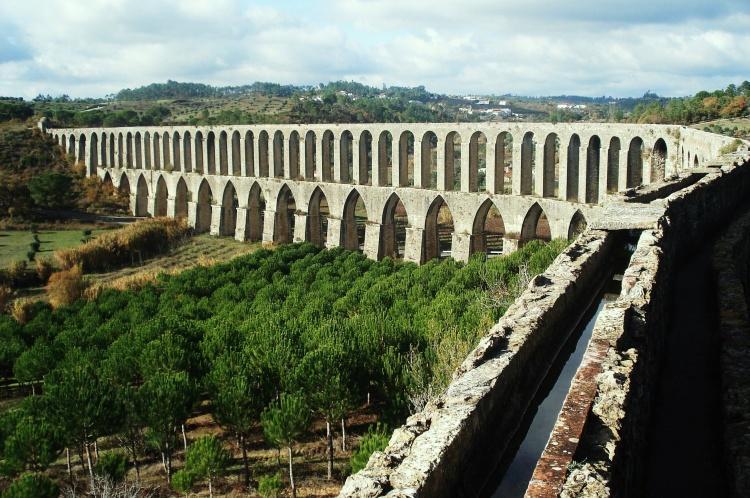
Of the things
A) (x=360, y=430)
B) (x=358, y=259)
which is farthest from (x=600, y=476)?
(x=358, y=259)

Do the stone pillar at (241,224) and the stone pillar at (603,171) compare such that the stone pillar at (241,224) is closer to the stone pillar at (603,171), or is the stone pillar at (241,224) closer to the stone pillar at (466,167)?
the stone pillar at (466,167)

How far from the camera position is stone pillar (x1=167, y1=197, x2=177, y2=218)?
4850 cm

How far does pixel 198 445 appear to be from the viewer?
12922 millimetres

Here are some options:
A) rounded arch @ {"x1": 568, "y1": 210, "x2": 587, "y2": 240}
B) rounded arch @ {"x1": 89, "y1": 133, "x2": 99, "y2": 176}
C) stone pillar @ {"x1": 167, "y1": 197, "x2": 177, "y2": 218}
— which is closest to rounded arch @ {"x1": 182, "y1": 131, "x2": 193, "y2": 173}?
stone pillar @ {"x1": 167, "y1": 197, "x2": 177, "y2": 218}

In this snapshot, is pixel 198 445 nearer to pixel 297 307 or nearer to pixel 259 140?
pixel 297 307

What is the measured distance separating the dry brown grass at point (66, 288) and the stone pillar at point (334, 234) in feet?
39.0

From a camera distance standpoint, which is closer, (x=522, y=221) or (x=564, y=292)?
(x=564, y=292)

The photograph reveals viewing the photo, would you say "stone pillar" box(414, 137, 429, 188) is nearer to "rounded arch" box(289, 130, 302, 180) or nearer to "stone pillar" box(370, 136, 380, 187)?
"stone pillar" box(370, 136, 380, 187)

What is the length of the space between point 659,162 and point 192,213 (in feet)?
99.2

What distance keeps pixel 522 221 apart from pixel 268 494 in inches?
710

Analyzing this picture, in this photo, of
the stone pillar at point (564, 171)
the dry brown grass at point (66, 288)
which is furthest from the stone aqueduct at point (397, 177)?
the dry brown grass at point (66, 288)

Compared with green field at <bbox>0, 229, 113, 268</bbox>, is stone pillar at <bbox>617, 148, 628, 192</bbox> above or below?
above

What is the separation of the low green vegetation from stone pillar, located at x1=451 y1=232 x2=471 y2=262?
523cm

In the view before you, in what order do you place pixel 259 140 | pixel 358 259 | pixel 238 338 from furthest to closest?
pixel 259 140
pixel 358 259
pixel 238 338
